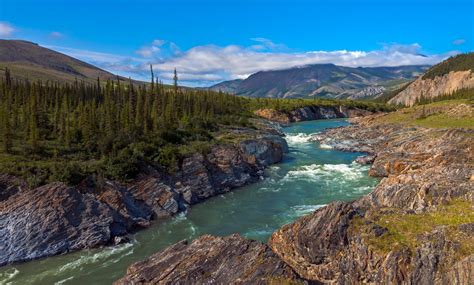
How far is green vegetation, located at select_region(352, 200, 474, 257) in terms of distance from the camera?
68.9 feet

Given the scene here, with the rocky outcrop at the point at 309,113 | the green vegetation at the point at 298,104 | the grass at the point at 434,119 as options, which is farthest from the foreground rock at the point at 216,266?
the green vegetation at the point at 298,104

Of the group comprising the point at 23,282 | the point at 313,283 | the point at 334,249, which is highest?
the point at 334,249

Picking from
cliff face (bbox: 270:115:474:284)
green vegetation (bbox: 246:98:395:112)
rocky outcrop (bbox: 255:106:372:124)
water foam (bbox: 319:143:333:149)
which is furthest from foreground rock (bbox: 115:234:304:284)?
green vegetation (bbox: 246:98:395:112)

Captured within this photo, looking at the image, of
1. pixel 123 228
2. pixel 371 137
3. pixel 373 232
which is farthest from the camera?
pixel 371 137

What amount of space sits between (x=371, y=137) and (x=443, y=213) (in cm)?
7342

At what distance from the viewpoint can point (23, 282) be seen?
3055cm

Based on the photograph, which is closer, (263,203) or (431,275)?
(431,275)

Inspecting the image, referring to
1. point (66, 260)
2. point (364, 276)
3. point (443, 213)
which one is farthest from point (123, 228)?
point (443, 213)

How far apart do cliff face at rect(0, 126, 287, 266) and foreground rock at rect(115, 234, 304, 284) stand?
15.6 meters

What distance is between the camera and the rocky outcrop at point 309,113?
160238 millimetres

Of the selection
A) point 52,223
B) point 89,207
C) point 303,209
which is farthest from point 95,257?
point 303,209

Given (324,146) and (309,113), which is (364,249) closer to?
(324,146)

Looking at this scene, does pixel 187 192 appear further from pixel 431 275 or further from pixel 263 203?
pixel 431 275

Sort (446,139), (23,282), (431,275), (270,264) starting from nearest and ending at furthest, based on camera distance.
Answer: (431,275) < (270,264) < (23,282) < (446,139)
